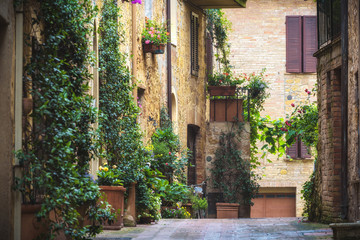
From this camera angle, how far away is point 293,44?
2239cm

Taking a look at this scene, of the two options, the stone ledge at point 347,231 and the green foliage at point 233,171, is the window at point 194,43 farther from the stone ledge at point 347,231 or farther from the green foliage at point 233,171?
the stone ledge at point 347,231

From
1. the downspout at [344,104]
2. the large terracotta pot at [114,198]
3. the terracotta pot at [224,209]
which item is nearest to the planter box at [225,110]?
the terracotta pot at [224,209]

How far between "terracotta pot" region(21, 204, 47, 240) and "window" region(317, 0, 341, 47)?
6324 millimetres

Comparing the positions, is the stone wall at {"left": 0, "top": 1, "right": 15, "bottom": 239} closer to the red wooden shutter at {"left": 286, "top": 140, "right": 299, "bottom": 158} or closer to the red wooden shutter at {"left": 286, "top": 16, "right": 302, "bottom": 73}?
the red wooden shutter at {"left": 286, "top": 140, "right": 299, "bottom": 158}

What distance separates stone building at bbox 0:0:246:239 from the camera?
19.2 feet

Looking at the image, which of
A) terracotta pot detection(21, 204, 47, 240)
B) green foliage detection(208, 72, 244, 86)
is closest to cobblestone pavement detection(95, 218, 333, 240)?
terracotta pot detection(21, 204, 47, 240)

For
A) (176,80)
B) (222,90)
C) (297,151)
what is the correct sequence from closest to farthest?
(176,80) < (222,90) < (297,151)

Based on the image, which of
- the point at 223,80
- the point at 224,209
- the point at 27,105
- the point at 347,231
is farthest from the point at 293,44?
the point at 27,105

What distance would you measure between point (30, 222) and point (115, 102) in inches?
171

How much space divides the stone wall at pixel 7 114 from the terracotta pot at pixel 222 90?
12.4 meters

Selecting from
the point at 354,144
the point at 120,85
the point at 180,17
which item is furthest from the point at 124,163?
the point at 180,17

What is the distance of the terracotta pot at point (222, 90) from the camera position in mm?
18109

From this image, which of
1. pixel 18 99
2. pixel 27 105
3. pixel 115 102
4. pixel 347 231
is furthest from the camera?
pixel 115 102

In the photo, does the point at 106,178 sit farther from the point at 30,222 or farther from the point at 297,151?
the point at 297,151
